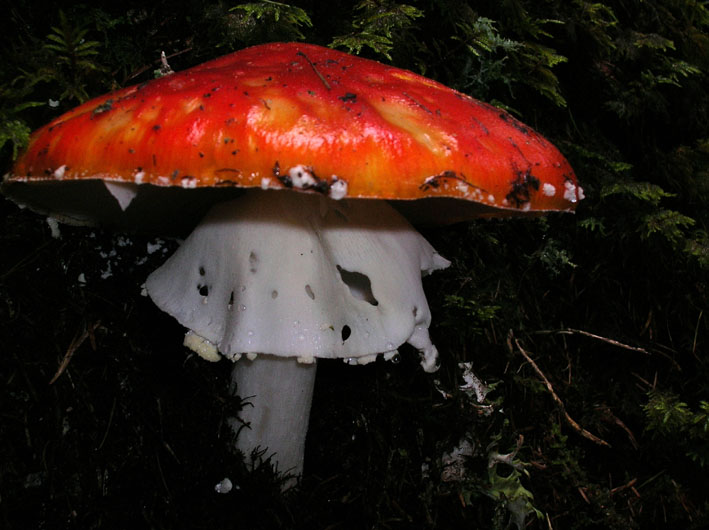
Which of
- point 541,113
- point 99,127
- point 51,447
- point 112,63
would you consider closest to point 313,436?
point 51,447

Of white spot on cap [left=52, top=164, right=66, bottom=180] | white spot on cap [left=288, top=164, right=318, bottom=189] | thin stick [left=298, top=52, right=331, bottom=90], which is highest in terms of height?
thin stick [left=298, top=52, right=331, bottom=90]

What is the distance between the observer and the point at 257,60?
4.64 ft

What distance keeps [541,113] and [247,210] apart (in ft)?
5.81

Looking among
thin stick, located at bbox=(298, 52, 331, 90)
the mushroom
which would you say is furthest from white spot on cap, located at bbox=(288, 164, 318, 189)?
thin stick, located at bbox=(298, 52, 331, 90)

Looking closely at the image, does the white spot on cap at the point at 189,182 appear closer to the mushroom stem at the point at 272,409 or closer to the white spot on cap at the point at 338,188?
the white spot on cap at the point at 338,188

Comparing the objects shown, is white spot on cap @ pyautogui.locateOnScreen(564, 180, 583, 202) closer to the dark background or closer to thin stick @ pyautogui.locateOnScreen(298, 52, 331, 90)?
thin stick @ pyautogui.locateOnScreen(298, 52, 331, 90)

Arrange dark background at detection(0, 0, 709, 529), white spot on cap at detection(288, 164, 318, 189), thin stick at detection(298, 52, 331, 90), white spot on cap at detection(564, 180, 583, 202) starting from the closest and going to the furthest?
white spot on cap at detection(288, 164, 318, 189), thin stick at detection(298, 52, 331, 90), white spot on cap at detection(564, 180, 583, 202), dark background at detection(0, 0, 709, 529)

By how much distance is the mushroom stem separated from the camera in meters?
1.74

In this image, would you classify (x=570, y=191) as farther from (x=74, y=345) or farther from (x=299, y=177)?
(x=74, y=345)

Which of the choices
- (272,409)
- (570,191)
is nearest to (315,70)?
(570,191)

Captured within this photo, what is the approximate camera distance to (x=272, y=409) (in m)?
1.77

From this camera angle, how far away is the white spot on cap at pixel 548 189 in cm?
129

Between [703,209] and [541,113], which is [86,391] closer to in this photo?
[541,113]

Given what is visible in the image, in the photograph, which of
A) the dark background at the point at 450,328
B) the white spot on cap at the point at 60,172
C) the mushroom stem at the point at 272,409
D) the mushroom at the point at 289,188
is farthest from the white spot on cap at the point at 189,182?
the mushroom stem at the point at 272,409
